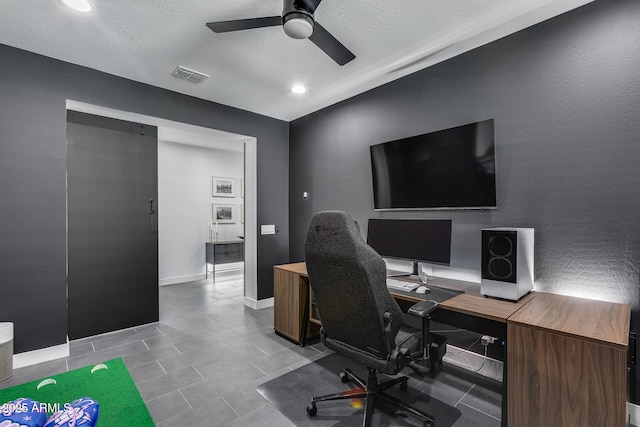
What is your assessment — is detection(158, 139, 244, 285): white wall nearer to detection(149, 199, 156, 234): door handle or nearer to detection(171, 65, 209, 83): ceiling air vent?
detection(149, 199, 156, 234): door handle

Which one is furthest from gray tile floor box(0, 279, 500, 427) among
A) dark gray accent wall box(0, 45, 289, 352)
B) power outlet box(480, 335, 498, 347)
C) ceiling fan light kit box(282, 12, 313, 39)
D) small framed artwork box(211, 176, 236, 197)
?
small framed artwork box(211, 176, 236, 197)

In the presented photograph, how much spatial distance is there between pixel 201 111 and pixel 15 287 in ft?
8.23

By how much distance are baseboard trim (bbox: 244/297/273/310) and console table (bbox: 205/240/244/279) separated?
1902 mm

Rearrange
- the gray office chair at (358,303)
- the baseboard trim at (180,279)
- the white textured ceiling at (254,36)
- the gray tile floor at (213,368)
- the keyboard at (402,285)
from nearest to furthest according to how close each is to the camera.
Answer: the gray office chair at (358,303)
the gray tile floor at (213,368)
the white textured ceiling at (254,36)
the keyboard at (402,285)
the baseboard trim at (180,279)

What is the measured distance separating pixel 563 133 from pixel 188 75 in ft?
10.9

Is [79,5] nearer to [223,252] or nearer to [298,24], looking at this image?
[298,24]

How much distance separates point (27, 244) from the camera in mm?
2613

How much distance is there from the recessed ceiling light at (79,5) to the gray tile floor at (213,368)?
2.78 m

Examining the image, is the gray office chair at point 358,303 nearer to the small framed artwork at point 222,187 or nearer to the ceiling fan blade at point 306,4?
the ceiling fan blade at point 306,4

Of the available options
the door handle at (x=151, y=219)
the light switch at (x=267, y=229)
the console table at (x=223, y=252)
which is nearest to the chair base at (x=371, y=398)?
the light switch at (x=267, y=229)

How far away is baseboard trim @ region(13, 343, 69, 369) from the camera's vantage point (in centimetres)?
256

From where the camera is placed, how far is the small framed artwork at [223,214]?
632cm

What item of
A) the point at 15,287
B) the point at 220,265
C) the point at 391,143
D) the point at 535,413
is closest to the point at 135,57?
the point at 15,287

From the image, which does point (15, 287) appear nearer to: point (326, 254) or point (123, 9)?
A: point (123, 9)
